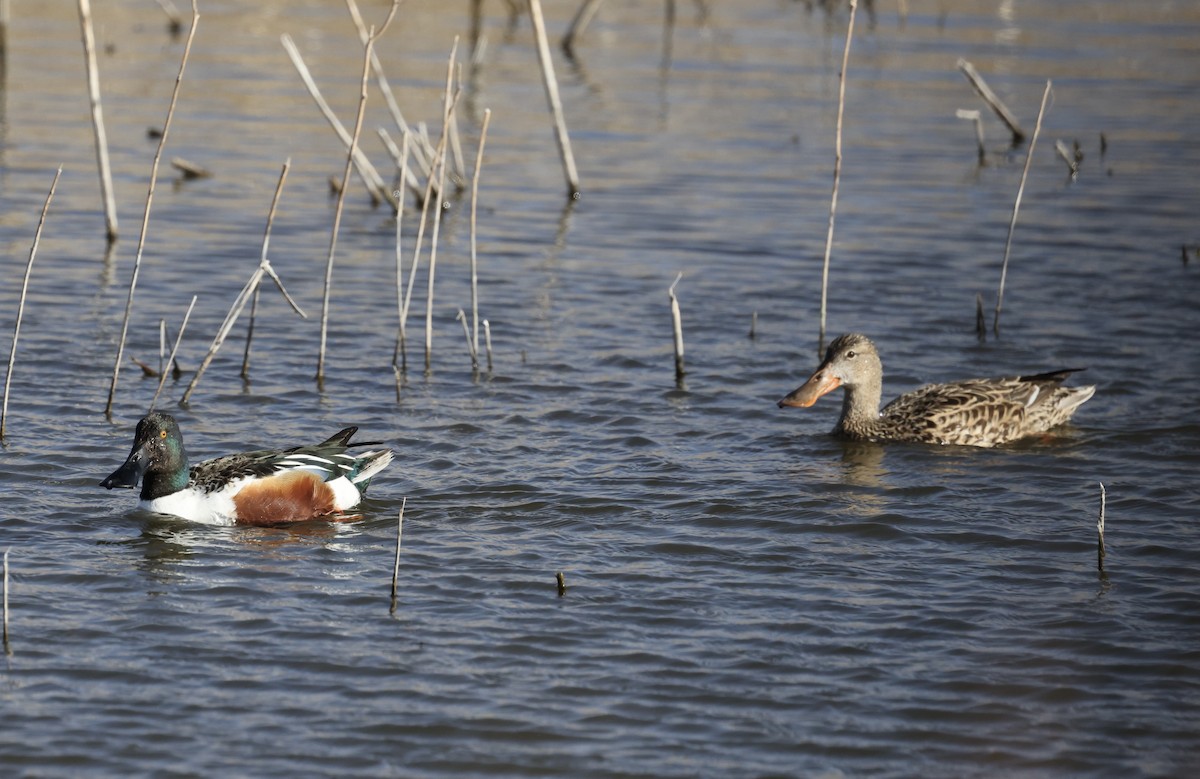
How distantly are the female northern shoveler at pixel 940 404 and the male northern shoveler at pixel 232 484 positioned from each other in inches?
140

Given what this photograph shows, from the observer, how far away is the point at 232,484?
8.83 m

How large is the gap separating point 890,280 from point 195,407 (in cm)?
699

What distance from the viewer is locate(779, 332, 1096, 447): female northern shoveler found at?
1069cm

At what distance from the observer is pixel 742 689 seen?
6.77 metres

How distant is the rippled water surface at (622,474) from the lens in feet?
21.3

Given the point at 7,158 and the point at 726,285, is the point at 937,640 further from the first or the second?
the point at 7,158

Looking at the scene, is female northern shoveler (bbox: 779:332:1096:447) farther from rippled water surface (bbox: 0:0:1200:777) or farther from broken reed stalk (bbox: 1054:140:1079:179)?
broken reed stalk (bbox: 1054:140:1079:179)

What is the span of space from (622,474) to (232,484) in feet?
7.79

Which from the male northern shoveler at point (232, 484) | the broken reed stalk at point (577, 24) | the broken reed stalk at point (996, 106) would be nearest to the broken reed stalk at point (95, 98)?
the male northern shoveler at point (232, 484)

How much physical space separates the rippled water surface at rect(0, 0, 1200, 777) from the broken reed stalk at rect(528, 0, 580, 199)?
1.53 ft

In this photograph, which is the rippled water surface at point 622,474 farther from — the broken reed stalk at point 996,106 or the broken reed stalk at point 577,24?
the broken reed stalk at point 577,24

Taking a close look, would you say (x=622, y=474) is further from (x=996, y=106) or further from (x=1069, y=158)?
(x=996, y=106)

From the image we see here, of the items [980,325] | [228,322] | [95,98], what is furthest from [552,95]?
[228,322]

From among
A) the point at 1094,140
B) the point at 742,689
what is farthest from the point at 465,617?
the point at 1094,140
